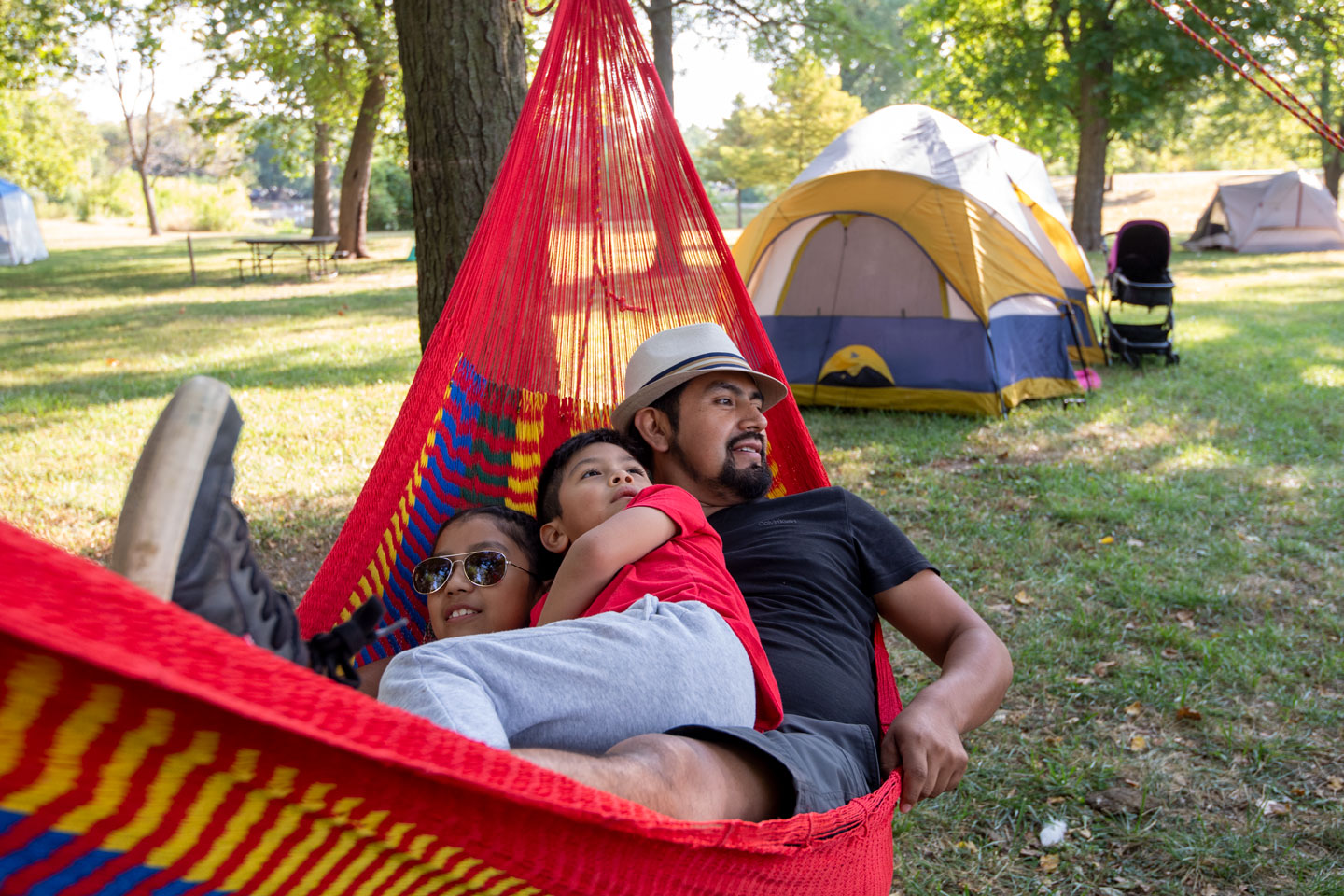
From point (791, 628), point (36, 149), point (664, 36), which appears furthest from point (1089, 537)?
point (36, 149)

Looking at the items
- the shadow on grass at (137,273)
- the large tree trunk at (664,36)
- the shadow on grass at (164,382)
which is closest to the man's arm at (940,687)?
the shadow on grass at (164,382)

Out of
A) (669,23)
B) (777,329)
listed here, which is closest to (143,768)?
(777,329)

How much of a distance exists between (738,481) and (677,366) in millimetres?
247

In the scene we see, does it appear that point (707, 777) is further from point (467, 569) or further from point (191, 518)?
point (467, 569)

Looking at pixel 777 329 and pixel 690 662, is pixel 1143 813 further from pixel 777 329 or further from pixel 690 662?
pixel 777 329

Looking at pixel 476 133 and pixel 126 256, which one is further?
pixel 126 256

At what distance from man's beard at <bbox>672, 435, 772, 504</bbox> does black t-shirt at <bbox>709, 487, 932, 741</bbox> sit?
24 mm

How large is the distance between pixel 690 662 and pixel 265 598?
0.48 m

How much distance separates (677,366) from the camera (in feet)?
6.04

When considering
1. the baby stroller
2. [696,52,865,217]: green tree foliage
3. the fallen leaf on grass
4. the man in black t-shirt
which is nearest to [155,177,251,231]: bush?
[696,52,865,217]: green tree foliage

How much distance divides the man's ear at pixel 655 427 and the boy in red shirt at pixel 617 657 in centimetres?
37

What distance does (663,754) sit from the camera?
3.43ft

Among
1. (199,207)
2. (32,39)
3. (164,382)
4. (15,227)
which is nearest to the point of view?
(164,382)

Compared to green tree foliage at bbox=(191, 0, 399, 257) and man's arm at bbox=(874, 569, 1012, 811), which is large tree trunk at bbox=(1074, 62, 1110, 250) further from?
man's arm at bbox=(874, 569, 1012, 811)
